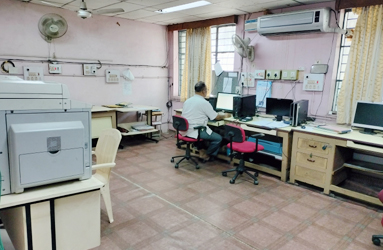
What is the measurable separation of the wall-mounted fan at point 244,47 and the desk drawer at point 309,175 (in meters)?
2.15

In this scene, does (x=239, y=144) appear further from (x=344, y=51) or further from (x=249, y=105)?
(x=344, y=51)

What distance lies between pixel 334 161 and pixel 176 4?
129 inches

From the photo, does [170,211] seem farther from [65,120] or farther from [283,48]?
[283,48]

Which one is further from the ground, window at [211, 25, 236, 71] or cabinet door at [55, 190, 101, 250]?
window at [211, 25, 236, 71]

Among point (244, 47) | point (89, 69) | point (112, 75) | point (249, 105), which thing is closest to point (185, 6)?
point (244, 47)

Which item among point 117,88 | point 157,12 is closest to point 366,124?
point 157,12

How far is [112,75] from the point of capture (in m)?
5.68

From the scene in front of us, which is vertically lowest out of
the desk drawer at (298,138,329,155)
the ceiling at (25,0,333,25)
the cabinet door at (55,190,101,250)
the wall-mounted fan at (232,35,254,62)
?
the cabinet door at (55,190,101,250)

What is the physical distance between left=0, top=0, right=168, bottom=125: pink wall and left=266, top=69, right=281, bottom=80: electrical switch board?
2846 mm

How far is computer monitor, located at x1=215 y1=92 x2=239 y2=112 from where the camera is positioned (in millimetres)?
4879

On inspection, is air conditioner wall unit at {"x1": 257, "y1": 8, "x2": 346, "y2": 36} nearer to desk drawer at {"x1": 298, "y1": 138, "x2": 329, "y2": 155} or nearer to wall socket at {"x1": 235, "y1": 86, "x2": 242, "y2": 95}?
wall socket at {"x1": 235, "y1": 86, "x2": 242, "y2": 95}

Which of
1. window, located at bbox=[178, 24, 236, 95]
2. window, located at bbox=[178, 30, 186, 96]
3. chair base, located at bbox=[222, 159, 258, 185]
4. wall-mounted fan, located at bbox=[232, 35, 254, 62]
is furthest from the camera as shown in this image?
window, located at bbox=[178, 30, 186, 96]

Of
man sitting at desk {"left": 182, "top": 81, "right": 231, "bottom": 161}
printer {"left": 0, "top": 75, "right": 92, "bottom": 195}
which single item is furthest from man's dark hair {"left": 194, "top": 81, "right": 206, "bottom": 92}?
printer {"left": 0, "top": 75, "right": 92, "bottom": 195}

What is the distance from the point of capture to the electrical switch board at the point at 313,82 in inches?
160
